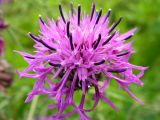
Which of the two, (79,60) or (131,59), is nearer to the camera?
(79,60)

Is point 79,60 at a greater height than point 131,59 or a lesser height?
lesser

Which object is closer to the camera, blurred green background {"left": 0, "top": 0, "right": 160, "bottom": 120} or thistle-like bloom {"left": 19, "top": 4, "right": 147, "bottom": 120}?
thistle-like bloom {"left": 19, "top": 4, "right": 147, "bottom": 120}

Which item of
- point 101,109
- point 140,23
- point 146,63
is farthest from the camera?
point 140,23

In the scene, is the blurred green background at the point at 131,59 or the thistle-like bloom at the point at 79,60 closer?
the thistle-like bloom at the point at 79,60

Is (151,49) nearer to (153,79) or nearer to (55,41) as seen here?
(153,79)

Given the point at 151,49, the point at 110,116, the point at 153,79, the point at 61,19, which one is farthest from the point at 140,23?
the point at 61,19
